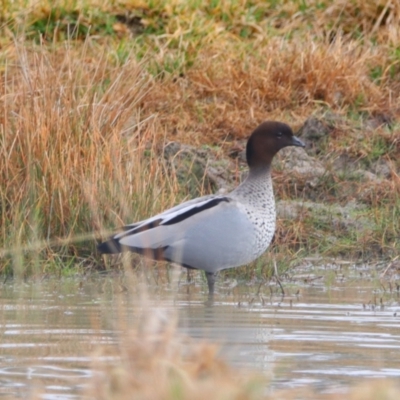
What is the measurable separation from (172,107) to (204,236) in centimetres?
363

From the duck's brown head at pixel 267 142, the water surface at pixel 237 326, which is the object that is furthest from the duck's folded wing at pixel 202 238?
the duck's brown head at pixel 267 142

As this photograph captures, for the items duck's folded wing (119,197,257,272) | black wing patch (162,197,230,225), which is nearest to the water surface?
duck's folded wing (119,197,257,272)

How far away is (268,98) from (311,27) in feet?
7.40

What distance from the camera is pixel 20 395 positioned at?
3.76 m

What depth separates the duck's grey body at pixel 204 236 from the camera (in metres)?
6.21

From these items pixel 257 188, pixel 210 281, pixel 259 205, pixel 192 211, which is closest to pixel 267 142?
pixel 257 188

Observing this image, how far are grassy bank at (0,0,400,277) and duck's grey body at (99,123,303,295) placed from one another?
52 cm

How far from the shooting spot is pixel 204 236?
6281 mm

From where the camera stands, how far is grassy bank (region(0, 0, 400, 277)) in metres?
6.97

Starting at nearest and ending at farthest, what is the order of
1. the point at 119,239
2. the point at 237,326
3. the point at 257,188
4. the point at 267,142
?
the point at 237,326
the point at 119,239
the point at 257,188
the point at 267,142

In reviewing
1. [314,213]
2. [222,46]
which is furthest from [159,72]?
[314,213]

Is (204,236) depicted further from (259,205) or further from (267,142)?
(267,142)

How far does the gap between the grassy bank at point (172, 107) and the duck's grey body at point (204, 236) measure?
52cm

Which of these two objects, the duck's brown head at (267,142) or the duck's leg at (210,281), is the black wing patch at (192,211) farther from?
the duck's brown head at (267,142)
